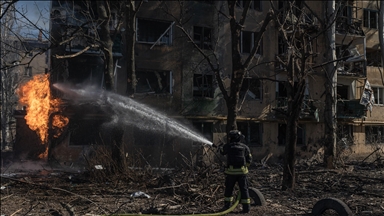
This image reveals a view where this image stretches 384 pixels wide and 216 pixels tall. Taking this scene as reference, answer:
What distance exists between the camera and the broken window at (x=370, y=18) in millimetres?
28391

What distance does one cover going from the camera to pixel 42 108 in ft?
65.4

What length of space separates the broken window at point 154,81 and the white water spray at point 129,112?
213 cm

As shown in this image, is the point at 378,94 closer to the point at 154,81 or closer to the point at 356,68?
the point at 356,68

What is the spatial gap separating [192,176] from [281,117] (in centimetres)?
1434

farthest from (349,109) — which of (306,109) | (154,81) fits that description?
(154,81)

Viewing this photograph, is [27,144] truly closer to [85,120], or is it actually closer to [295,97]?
[85,120]

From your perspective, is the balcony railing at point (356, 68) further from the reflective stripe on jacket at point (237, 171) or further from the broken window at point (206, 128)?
the reflective stripe on jacket at point (237, 171)

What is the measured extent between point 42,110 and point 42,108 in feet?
Result: 0.37

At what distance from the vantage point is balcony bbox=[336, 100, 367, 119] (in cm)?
2419

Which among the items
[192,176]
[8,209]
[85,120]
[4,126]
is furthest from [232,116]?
[4,126]

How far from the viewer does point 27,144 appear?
23.2m

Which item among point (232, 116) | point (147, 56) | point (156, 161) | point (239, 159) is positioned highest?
point (147, 56)

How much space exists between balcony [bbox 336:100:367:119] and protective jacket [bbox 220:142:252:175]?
18.5 metres

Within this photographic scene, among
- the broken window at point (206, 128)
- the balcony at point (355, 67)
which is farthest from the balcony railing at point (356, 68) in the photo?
the broken window at point (206, 128)
